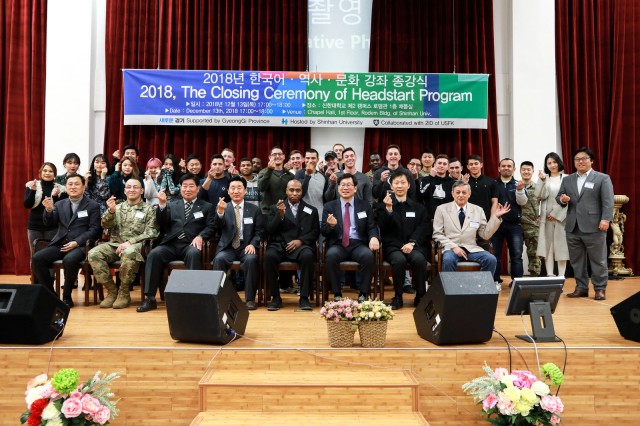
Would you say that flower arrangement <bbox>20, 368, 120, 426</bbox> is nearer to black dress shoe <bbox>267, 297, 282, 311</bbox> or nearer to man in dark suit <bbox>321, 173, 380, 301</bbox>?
black dress shoe <bbox>267, 297, 282, 311</bbox>

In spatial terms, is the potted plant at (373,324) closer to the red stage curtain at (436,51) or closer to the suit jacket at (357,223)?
the suit jacket at (357,223)

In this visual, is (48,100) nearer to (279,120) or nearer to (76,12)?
(76,12)

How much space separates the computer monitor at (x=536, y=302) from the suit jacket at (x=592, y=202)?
1.96 m

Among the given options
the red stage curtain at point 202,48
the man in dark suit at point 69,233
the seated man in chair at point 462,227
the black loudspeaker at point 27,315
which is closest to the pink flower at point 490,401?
the seated man in chair at point 462,227

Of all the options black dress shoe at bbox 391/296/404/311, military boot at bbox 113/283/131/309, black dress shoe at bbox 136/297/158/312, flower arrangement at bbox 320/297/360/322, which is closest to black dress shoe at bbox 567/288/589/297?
black dress shoe at bbox 391/296/404/311

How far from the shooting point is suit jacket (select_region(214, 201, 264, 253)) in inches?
194

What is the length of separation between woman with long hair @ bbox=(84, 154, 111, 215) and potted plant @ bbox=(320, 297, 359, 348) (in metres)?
3.27

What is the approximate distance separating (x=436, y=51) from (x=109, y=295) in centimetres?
501

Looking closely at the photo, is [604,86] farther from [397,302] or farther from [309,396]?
[309,396]

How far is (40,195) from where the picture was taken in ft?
18.2

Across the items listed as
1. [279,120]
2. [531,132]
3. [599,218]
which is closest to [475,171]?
[599,218]

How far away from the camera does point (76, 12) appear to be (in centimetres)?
699

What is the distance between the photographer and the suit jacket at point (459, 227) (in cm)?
492

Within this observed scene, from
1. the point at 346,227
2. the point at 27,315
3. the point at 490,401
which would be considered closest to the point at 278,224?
the point at 346,227
